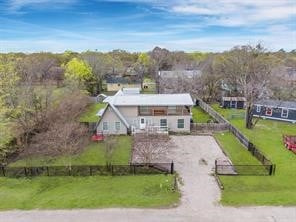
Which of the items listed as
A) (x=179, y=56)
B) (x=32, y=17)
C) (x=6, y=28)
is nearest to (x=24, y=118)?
(x=6, y=28)

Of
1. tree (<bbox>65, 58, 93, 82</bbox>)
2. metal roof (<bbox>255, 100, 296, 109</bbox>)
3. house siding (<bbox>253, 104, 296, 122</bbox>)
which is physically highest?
tree (<bbox>65, 58, 93, 82</bbox>)

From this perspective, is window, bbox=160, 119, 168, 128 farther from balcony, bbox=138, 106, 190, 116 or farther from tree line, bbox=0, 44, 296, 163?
tree line, bbox=0, 44, 296, 163

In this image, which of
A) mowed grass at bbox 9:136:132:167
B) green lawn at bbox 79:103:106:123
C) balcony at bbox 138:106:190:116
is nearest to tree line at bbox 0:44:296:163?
mowed grass at bbox 9:136:132:167

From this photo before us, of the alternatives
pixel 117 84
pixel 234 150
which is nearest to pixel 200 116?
pixel 234 150

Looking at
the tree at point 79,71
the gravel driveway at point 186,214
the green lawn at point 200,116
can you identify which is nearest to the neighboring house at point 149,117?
the green lawn at point 200,116

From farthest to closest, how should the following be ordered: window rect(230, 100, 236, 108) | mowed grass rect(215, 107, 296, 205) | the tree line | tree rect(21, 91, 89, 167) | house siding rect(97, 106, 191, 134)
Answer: window rect(230, 100, 236, 108) → house siding rect(97, 106, 191, 134) → the tree line → tree rect(21, 91, 89, 167) → mowed grass rect(215, 107, 296, 205)

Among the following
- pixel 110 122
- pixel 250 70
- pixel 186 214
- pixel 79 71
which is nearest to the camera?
pixel 186 214

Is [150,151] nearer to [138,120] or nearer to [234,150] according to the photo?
[234,150]

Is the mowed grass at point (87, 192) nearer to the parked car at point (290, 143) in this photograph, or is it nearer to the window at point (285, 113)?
the parked car at point (290, 143)
